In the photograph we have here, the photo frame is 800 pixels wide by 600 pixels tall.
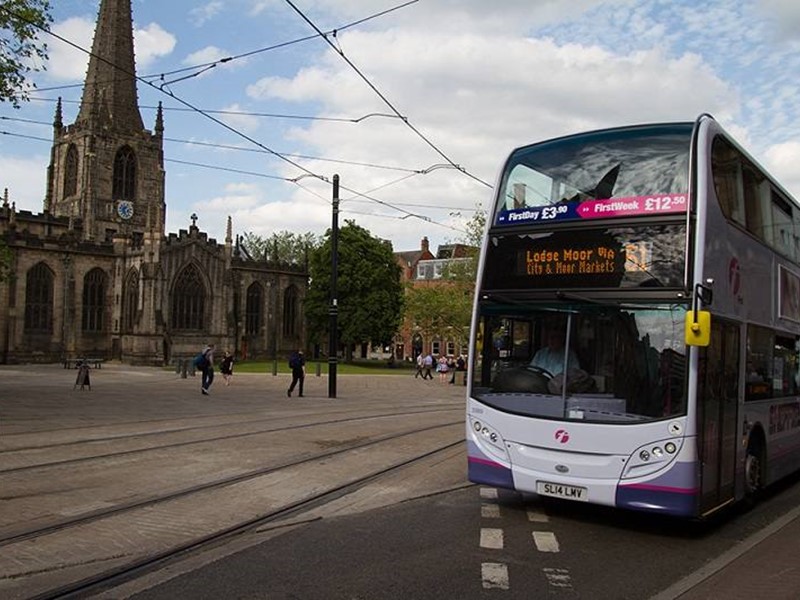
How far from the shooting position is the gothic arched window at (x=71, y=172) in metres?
75.9

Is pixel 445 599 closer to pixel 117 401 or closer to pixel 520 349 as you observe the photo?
pixel 520 349

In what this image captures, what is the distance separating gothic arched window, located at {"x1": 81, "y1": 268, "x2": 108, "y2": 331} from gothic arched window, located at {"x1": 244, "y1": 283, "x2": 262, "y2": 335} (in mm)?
12682

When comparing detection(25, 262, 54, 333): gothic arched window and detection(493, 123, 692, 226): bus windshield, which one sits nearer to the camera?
detection(493, 123, 692, 226): bus windshield

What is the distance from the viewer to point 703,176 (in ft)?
24.3

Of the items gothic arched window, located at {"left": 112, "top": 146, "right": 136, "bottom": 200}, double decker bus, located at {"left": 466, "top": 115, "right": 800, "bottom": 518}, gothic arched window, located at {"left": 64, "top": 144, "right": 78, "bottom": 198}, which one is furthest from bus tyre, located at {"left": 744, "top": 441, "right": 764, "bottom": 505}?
gothic arched window, located at {"left": 64, "top": 144, "right": 78, "bottom": 198}

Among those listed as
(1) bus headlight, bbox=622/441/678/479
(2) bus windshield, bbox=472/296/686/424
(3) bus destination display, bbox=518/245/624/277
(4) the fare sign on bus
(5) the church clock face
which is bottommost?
(1) bus headlight, bbox=622/441/678/479

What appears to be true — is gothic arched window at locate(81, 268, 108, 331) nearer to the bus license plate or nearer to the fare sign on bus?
the fare sign on bus

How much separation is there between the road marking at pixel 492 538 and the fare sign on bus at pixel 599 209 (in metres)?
3.19

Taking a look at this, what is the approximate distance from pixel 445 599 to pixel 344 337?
5989 centimetres

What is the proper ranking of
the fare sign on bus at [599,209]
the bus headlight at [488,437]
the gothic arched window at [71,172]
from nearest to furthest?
the fare sign on bus at [599,209] → the bus headlight at [488,437] → the gothic arched window at [71,172]

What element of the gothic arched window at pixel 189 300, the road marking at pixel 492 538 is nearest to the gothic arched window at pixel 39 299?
the gothic arched window at pixel 189 300

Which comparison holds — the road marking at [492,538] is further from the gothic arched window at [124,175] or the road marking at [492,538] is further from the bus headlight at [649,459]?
the gothic arched window at [124,175]

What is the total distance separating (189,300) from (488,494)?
58.1 metres

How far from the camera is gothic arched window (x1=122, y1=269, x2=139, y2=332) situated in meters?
62.1
